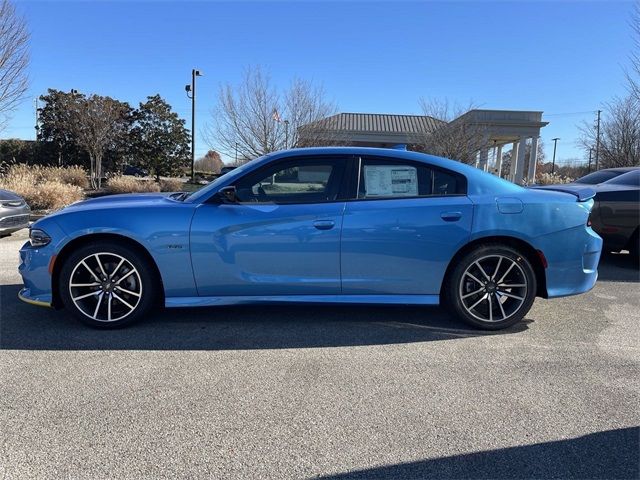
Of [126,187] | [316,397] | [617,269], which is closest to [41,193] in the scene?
[126,187]

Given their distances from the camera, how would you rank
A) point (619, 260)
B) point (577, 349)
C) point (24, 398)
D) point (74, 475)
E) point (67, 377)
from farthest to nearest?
point (619, 260), point (577, 349), point (67, 377), point (24, 398), point (74, 475)

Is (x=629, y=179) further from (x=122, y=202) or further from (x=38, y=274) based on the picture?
(x=38, y=274)

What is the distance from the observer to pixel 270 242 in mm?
3910

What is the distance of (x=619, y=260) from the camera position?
24.9ft

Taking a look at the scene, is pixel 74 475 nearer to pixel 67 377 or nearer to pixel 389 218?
pixel 67 377

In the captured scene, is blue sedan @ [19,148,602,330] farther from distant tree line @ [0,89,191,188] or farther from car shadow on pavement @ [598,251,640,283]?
distant tree line @ [0,89,191,188]

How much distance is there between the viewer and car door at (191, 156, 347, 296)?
3.91 metres

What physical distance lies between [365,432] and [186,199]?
2.56 meters

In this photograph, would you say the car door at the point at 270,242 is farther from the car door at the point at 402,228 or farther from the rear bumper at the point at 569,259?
the rear bumper at the point at 569,259

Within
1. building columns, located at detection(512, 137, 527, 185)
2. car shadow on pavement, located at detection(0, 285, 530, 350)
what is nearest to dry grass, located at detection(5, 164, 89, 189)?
car shadow on pavement, located at detection(0, 285, 530, 350)

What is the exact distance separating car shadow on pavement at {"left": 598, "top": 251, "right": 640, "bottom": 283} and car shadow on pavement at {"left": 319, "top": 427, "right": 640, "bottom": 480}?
4.31 meters

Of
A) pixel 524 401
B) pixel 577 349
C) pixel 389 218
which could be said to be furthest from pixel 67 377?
pixel 577 349

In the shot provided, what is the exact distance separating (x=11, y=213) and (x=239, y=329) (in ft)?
22.8

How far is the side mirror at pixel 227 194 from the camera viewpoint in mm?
4000
